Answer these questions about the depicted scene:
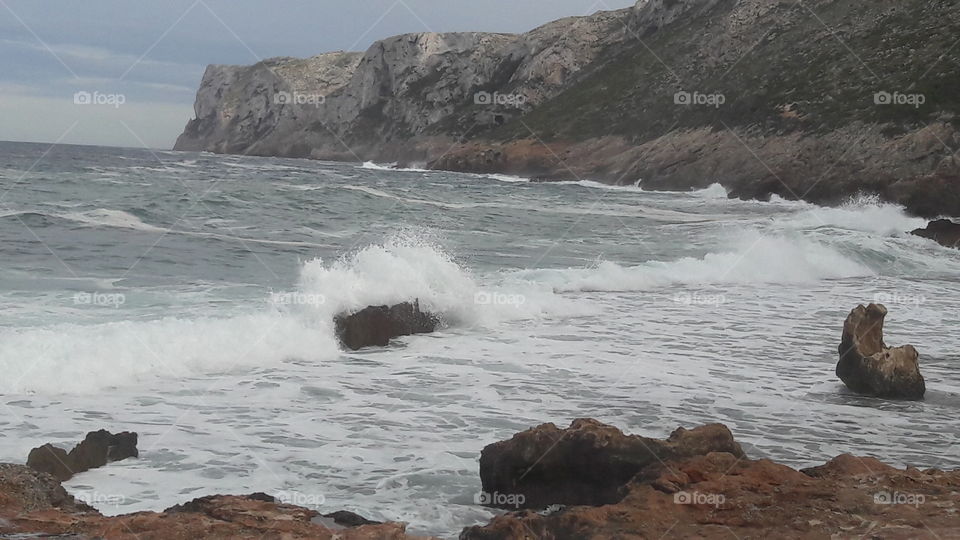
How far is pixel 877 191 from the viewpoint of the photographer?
40.8 m

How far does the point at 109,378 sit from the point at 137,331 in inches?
65.7

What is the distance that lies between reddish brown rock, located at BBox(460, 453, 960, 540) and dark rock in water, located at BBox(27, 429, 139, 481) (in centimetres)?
319

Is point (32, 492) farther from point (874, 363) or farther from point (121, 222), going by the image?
point (121, 222)

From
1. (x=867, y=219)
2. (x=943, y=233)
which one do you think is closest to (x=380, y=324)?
(x=943, y=233)

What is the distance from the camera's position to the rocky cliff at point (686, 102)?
4697 centimetres

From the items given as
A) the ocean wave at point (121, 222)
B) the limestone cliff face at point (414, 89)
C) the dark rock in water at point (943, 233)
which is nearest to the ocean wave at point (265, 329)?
the ocean wave at point (121, 222)

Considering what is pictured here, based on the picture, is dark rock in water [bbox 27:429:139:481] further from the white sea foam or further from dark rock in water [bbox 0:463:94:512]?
the white sea foam

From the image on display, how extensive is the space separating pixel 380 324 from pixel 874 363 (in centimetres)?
630

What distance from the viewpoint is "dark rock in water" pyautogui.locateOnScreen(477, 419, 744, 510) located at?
6.18 meters

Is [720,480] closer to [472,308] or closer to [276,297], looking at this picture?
[472,308]

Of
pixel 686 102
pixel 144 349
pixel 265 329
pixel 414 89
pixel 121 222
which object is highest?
pixel 414 89

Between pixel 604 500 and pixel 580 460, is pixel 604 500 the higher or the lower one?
the lower one

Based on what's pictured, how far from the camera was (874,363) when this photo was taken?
9688mm

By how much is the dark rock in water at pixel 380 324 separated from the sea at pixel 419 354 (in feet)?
0.70
